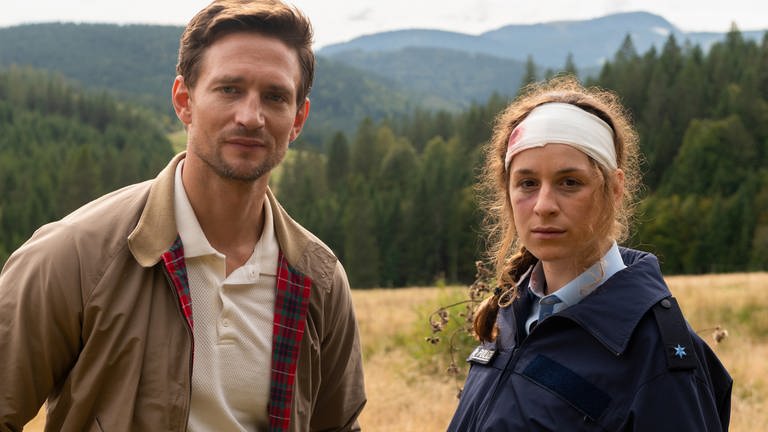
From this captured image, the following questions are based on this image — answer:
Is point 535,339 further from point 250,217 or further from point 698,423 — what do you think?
point 250,217

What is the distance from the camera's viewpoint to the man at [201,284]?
8.40 ft

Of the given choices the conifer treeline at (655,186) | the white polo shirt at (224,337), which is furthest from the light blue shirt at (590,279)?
the conifer treeline at (655,186)

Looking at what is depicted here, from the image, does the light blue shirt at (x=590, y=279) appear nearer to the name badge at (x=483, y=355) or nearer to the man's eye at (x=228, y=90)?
the name badge at (x=483, y=355)

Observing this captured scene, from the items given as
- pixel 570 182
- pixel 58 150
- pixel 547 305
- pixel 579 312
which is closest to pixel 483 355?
pixel 547 305

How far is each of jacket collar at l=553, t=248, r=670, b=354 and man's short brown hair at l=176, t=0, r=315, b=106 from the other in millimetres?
1461

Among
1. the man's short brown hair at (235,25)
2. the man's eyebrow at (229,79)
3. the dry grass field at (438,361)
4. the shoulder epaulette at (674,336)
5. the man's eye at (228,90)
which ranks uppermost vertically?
the man's short brown hair at (235,25)

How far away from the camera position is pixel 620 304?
2371 millimetres

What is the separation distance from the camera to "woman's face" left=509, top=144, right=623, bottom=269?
249cm

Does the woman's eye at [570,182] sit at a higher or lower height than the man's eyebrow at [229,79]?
lower

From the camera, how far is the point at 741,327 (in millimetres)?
13523

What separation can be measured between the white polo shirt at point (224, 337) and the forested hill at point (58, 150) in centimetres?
7011

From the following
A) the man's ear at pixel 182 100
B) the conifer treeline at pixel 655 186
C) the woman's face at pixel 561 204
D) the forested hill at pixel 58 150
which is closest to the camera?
the woman's face at pixel 561 204

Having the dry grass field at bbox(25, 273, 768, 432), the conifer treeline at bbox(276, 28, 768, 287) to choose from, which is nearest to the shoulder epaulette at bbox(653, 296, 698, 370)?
the dry grass field at bbox(25, 273, 768, 432)

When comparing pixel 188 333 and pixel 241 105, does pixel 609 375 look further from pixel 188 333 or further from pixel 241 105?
pixel 241 105
